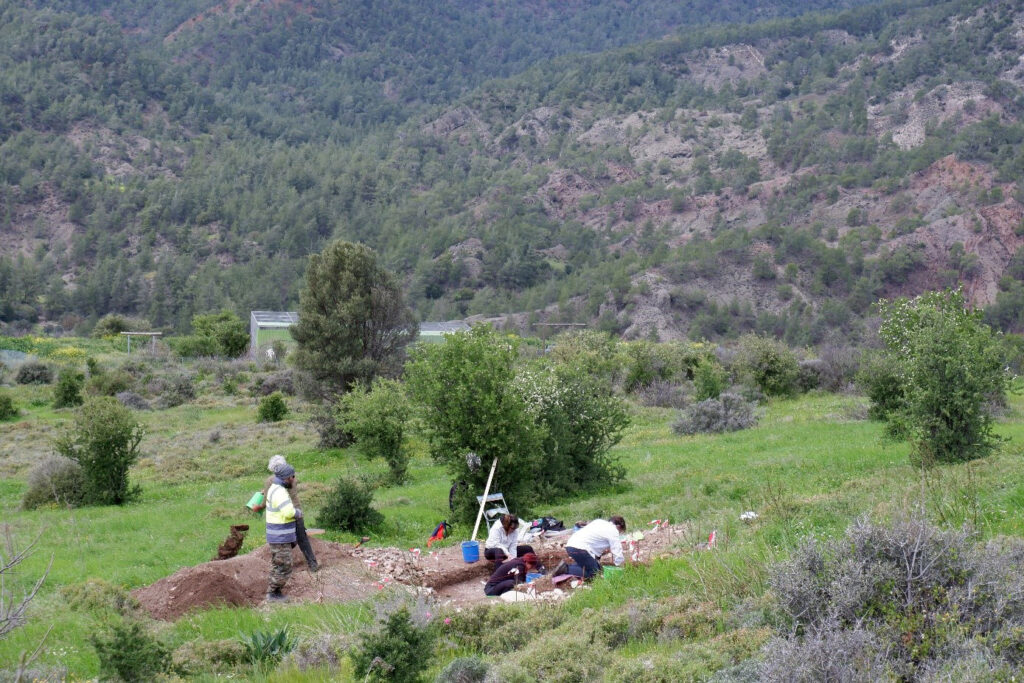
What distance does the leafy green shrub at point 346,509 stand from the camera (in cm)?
1464

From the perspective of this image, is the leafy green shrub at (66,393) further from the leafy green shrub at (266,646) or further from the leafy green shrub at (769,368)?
the leafy green shrub at (266,646)

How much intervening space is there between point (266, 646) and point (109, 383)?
35784mm

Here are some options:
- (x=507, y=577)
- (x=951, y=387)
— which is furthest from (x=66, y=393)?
(x=951, y=387)

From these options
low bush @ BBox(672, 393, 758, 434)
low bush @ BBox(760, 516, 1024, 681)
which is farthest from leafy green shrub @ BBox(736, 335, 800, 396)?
low bush @ BBox(760, 516, 1024, 681)

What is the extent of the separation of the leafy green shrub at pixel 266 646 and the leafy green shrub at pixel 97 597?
85.4 inches

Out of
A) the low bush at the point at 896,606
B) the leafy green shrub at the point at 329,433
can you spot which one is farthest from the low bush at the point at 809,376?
the low bush at the point at 896,606

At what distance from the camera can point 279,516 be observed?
1055 cm

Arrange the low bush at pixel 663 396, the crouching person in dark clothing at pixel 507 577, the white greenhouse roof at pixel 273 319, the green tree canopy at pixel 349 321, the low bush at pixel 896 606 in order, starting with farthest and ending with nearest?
the white greenhouse roof at pixel 273 319 < the low bush at pixel 663 396 < the green tree canopy at pixel 349 321 < the crouching person in dark clothing at pixel 507 577 < the low bush at pixel 896 606

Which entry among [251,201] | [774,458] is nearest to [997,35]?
[251,201]

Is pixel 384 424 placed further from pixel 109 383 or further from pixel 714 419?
pixel 109 383

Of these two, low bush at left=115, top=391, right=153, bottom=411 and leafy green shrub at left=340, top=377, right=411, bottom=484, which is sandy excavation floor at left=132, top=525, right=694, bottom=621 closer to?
leafy green shrub at left=340, top=377, right=411, bottom=484

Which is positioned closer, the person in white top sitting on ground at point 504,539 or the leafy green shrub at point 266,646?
the leafy green shrub at point 266,646

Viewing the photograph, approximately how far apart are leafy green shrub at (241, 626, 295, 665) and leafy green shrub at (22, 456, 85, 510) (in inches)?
461

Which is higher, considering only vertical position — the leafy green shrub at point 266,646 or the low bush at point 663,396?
the leafy green shrub at point 266,646
